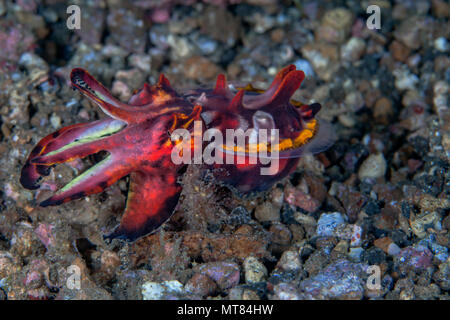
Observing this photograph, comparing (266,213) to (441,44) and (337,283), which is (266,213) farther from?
(441,44)

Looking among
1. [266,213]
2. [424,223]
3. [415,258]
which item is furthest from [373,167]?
[266,213]

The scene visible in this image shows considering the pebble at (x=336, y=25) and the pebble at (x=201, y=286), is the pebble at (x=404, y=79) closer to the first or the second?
the pebble at (x=336, y=25)

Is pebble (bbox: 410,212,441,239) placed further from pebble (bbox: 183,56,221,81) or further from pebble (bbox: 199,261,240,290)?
pebble (bbox: 183,56,221,81)

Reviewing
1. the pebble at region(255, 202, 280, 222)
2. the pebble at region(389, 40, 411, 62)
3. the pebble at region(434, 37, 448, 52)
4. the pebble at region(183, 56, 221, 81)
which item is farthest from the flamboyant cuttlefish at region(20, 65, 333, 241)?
the pebble at region(434, 37, 448, 52)

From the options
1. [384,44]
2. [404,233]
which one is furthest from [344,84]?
[404,233]

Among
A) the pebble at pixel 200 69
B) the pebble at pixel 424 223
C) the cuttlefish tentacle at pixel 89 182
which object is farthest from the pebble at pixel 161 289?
the pebble at pixel 200 69

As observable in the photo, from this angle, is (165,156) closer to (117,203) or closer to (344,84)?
(117,203)
